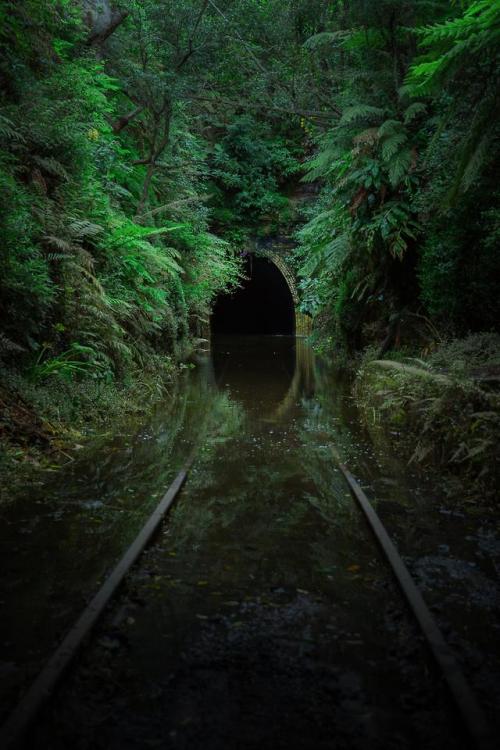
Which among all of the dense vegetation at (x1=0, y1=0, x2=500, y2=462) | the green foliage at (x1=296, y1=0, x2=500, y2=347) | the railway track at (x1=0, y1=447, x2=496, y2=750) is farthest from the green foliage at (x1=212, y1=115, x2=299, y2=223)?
the railway track at (x1=0, y1=447, x2=496, y2=750)

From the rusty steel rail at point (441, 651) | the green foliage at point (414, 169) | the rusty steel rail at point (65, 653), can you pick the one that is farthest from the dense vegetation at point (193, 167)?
the rusty steel rail at point (441, 651)

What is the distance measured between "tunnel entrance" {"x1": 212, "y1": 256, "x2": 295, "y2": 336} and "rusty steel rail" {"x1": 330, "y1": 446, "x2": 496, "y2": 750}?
3253 cm

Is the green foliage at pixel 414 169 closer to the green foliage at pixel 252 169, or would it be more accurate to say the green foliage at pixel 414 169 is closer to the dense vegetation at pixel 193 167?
the dense vegetation at pixel 193 167

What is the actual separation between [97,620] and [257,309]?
36204 millimetres

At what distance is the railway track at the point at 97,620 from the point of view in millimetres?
2154

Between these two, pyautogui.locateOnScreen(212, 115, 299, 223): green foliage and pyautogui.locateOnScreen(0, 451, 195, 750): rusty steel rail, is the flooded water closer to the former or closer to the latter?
pyautogui.locateOnScreen(0, 451, 195, 750): rusty steel rail

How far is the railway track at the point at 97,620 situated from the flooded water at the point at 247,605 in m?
0.09

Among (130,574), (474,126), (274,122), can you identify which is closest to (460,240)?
(474,126)

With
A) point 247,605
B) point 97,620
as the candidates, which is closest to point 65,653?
point 97,620

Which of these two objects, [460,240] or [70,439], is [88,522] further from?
[460,240]

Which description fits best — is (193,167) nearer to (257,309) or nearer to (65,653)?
(257,309)

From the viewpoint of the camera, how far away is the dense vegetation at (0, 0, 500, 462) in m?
7.33

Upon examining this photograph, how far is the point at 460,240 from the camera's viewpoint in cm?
852

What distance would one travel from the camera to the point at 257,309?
38.8 meters
